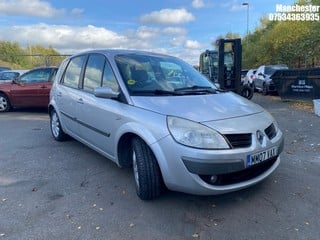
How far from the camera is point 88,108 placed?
449 centimetres

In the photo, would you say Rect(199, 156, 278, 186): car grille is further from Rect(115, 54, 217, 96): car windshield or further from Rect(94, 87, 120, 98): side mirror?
Rect(94, 87, 120, 98): side mirror

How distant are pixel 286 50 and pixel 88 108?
24398mm

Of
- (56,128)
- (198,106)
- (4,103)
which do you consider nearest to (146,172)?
(198,106)

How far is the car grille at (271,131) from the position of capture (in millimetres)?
3479

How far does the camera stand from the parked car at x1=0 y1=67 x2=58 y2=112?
9984 mm

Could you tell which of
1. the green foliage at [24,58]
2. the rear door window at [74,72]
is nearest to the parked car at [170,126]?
the rear door window at [74,72]

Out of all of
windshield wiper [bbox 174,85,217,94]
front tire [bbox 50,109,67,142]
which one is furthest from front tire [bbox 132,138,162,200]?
front tire [bbox 50,109,67,142]

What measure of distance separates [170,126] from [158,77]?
121 centimetres

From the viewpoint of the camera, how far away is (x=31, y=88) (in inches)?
396

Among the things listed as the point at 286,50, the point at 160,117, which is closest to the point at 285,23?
the point at 286,50

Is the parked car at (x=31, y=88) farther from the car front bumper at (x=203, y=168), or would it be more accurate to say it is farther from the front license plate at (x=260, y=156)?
the front license plate at (x=260, y=156)

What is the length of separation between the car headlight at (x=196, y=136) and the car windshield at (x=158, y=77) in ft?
2.68

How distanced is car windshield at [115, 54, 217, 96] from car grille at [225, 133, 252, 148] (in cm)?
102

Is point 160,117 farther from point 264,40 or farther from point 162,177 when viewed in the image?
point 264,40
